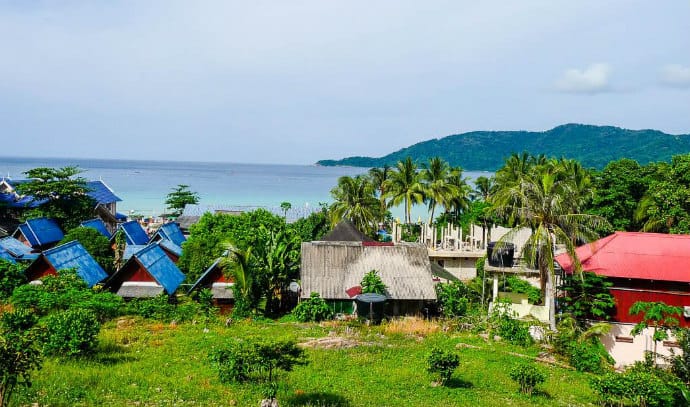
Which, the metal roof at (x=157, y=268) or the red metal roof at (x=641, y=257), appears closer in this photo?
the red metal roof at (x=641, y=257)

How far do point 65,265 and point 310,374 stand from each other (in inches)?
676

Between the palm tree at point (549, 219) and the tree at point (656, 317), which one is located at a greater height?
the palm tree at point (549, 219)

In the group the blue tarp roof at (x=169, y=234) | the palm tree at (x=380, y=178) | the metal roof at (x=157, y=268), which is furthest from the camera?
the palm tree at (x=380, y=178)

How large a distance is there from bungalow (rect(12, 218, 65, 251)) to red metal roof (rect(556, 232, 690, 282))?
3587 cm

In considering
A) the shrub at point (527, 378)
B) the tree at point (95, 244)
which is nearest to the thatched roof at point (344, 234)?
the tree at point (95, 244)

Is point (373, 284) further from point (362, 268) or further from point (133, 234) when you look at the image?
point (133, 234)

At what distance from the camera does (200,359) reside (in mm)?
16219

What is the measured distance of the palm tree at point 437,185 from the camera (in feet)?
153

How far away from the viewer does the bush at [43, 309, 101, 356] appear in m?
14.7

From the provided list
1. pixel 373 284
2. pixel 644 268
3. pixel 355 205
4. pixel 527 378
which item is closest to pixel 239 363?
pixel 527 378

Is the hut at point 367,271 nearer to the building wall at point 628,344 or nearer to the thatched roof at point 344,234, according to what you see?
the thatched roof at point 344,234

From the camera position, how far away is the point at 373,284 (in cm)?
2384

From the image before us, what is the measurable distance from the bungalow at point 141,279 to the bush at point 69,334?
403 inches

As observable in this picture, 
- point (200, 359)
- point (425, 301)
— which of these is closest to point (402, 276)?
point (425, 301)
